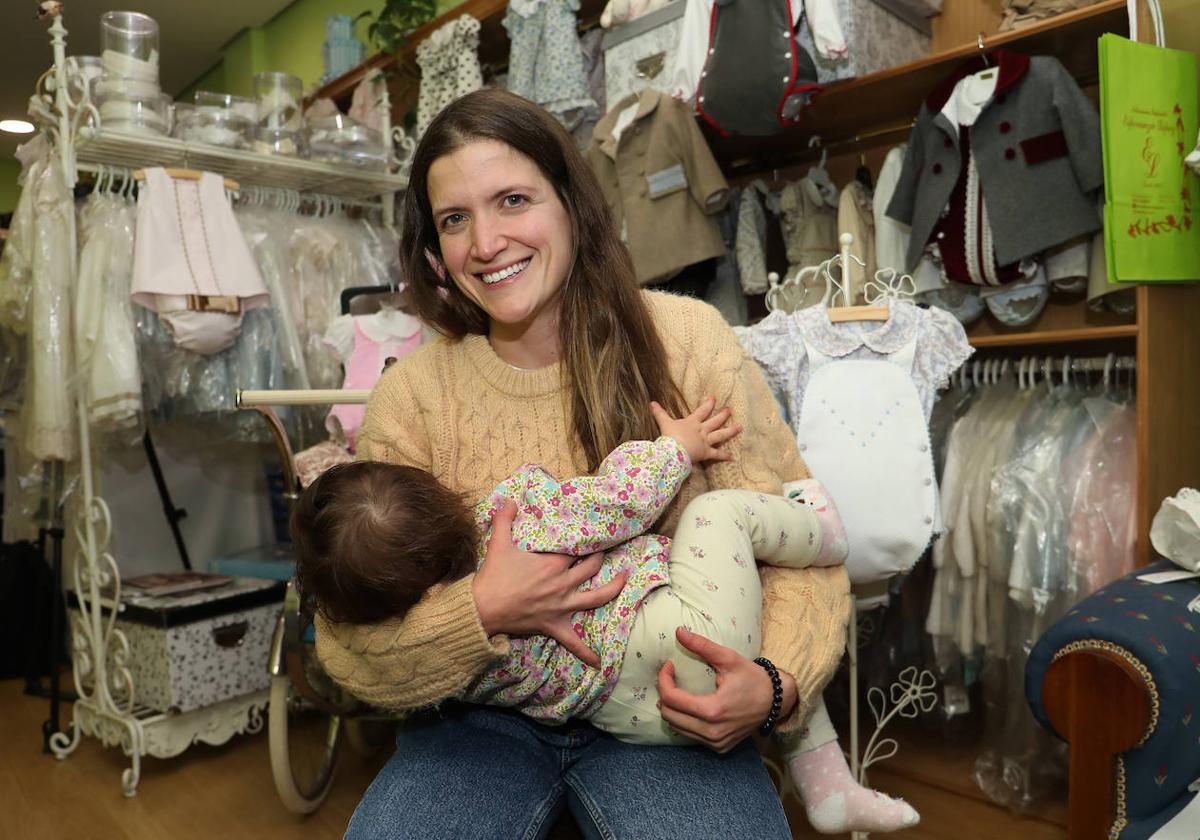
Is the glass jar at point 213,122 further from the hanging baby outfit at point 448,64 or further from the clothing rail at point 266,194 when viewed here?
the hanging baby outfit at point 448,64

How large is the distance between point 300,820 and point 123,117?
2.00 metres

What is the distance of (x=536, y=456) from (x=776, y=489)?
36 cm

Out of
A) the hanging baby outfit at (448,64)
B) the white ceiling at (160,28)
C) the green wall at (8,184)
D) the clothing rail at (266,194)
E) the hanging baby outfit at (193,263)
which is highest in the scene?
the white ceiling at (160,28)

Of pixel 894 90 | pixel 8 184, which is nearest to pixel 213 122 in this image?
pixel 894 90

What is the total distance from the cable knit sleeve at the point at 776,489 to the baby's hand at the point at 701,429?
0.13 feet

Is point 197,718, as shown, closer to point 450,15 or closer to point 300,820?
point 300,820

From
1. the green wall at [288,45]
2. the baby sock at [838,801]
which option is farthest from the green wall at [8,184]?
the baby sock at [838,801]

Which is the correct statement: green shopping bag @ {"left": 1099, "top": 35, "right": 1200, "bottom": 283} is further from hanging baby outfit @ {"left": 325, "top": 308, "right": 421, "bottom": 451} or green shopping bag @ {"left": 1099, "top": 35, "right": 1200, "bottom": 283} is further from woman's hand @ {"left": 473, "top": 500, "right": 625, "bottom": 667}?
hanging baby outfit @ {"left": 325, "top": 308, "right": 421, "bottom": 451}

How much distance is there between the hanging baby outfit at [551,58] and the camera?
2904 mm

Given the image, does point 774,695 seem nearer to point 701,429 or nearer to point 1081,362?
point 701,429

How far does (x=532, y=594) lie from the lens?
107 centimetres

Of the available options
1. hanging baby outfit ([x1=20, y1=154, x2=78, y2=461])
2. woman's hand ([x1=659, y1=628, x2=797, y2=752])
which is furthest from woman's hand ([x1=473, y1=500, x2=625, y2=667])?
hanging baby outfit ([x1=20, y1=154, x2=78, y2=461])

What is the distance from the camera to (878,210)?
249cm

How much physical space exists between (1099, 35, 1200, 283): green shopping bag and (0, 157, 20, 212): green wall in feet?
27.4
